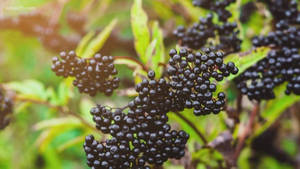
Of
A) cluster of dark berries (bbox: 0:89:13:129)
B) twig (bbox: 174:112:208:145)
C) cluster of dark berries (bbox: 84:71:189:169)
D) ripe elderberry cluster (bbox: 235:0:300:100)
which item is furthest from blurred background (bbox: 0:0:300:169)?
cluster of dark berries (bbox: 84:71:189:169)

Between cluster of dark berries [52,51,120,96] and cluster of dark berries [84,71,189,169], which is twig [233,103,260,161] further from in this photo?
cluster of dark berries [52,51,120,96]

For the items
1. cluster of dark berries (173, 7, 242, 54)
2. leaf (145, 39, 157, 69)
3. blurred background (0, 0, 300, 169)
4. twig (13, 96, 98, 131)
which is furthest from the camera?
blurred background (0, 0, 300, 169)

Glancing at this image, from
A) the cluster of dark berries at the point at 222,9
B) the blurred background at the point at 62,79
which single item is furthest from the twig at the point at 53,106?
the cluster of dark berries at the point at 222,9

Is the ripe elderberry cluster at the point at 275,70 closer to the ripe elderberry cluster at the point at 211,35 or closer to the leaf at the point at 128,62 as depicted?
the ripe elderberry cluster at the point at 211,35

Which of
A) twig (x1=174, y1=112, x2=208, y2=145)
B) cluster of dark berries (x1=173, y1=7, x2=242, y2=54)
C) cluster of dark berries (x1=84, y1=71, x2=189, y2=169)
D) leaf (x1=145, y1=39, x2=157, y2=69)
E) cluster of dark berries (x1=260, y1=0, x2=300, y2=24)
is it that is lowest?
cluster of dark berries (x1=84, y1=71, x2=189, y2=169)

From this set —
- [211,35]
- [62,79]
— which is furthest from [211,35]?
[62,79]

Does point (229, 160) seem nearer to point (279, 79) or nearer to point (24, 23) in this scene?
point (279, 79)

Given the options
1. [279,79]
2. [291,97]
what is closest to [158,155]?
[279,79]
